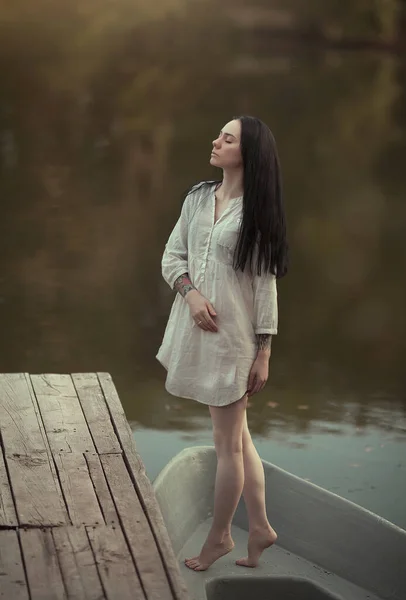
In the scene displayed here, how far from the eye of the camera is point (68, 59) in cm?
1271

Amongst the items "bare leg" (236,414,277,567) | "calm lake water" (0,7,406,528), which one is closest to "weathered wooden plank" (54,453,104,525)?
"bare leg" (236,414,277,567)

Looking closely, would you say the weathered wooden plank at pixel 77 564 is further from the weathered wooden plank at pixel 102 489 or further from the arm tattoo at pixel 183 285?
the arm tattoo at pixel 183 285

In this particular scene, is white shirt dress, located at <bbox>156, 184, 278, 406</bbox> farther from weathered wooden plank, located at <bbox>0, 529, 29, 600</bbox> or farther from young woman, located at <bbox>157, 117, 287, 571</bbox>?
weathered wooden plank, located at <bbox>0, 529, 29, 600</bbox>

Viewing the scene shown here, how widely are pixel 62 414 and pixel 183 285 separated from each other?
544mm

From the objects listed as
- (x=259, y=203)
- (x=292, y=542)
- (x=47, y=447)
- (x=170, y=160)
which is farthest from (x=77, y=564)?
(x=170, y=160)

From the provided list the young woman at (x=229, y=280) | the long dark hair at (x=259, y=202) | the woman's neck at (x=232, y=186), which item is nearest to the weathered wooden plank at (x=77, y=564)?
the young woman at (x=229, y=280)

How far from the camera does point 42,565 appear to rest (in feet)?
7.45

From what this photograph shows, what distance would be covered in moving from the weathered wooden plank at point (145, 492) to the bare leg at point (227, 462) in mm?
221

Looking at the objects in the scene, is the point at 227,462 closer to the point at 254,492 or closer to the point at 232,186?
the point at 254,492

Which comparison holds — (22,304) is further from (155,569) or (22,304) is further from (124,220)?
(155,569)

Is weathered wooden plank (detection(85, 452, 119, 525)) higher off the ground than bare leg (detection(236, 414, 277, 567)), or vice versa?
weathered wooden plank (detection(85, 452, 119, 525))

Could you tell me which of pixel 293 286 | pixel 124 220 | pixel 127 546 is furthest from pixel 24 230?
pixel 127 546

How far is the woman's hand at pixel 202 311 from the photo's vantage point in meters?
2.79

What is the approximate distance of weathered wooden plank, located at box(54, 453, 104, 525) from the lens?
8.20 feet
